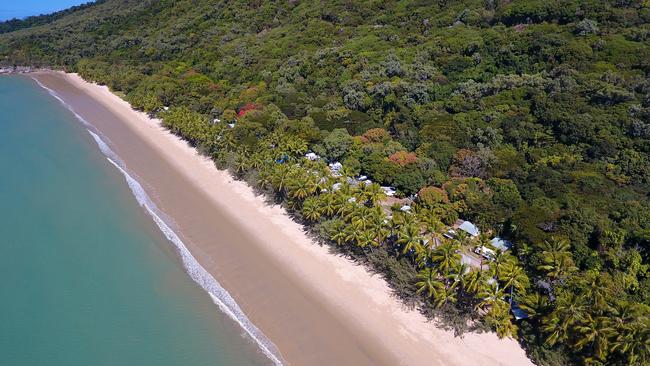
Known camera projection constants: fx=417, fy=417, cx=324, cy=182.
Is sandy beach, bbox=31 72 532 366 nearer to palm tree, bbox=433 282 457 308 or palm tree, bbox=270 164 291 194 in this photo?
palm tree, bbox=433 282 457 308

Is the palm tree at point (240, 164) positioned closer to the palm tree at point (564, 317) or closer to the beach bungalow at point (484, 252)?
the beach bungalow at point (484, 252)

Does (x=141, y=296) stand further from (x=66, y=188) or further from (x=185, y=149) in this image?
Answer: (x=185, y=149)

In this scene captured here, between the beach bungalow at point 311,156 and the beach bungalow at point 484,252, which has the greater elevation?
the beach bungalow at point 311,156

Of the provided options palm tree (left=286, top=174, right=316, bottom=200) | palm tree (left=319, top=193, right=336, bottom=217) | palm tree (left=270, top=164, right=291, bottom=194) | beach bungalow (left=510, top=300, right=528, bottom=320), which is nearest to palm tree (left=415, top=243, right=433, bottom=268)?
beach bungalow (left=510, top=300, right=528, bottom=320)

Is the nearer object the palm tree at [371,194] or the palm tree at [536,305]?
the palm tree at [536,305]

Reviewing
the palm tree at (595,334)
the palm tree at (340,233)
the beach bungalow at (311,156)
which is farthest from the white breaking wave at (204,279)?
the palm tree at (595,334)

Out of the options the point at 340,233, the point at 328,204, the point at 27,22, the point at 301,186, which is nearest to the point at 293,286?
the point at 340,233
